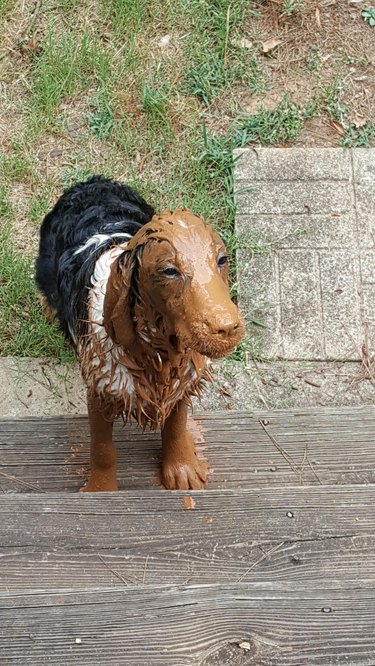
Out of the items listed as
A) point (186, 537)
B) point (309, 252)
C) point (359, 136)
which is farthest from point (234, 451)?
point (359, 136)

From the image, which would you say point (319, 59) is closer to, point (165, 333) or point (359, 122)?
point (359, 122)

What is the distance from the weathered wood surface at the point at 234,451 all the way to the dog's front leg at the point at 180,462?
0.05 metres

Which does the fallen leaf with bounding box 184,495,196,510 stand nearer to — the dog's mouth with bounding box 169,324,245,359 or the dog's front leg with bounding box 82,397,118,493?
the dog's front leg with bounding box 82,397,118,493

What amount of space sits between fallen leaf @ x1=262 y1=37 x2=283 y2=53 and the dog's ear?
10.1 feet

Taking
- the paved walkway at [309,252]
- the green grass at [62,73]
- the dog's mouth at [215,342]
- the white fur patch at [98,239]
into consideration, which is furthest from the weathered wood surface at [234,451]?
the green grass at [62,73]

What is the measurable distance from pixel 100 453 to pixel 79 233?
0.83 metres

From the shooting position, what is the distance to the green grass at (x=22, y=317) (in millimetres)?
3545

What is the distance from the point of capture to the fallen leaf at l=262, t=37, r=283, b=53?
4.46m

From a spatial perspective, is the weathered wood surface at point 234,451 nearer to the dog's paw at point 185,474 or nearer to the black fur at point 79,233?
the dog's paw at point 185,474

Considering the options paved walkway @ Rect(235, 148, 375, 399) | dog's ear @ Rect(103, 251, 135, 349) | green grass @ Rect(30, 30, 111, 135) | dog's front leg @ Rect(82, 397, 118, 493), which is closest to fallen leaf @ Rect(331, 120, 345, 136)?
paved walkway @ Rect(235, 148, 375, 399)

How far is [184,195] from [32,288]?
0.97m

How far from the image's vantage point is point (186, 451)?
8.34ft

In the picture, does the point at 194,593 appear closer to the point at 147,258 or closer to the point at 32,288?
the point at 147,258

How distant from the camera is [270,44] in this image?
14.7 feet
